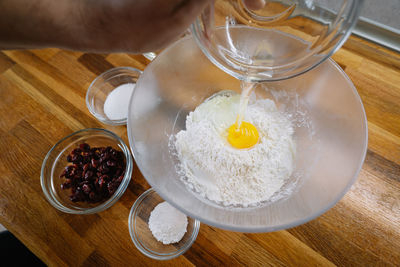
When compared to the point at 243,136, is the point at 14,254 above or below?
below

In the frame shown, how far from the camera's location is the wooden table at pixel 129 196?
0.96 metres

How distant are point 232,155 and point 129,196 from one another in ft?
1.54

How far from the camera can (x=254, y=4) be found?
26.9 inches

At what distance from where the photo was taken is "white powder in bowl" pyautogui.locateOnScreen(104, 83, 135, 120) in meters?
1.23

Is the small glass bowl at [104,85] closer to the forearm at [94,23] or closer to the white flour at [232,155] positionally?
the white flour at [232,155]

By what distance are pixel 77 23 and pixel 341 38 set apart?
63 cm

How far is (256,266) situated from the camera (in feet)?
3.10

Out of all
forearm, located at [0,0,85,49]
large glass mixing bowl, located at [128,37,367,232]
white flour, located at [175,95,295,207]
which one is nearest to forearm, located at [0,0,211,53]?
forearm, located at [0,0,85,49]

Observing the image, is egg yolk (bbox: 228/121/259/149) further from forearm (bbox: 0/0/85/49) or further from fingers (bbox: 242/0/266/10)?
forearm (bbox: 0/0/85/49)

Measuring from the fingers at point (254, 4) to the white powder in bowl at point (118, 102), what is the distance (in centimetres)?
74

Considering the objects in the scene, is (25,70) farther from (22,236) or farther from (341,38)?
(341,38)

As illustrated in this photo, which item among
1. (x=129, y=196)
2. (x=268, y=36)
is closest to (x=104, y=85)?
(x=129, y=196)

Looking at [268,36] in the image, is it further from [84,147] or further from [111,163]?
[84,147]

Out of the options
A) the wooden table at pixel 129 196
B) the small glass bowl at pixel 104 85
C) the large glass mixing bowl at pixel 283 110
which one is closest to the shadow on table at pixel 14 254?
the wooden table at pixel 129 196
